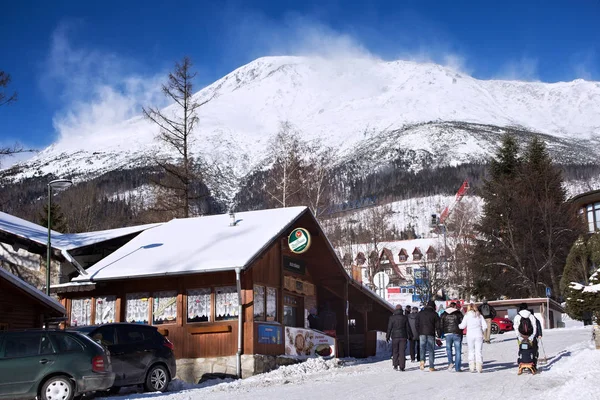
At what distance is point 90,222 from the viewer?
201 ft

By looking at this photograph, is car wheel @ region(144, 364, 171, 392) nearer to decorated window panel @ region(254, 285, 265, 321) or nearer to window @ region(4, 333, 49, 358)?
window @ region(4, 333, 49, 358)

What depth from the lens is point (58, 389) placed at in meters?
14.0

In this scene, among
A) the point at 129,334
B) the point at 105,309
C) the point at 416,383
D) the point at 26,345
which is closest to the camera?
the point at 26,345

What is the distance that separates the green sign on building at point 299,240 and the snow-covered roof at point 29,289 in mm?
7285

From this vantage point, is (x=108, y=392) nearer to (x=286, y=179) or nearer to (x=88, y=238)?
(x=88, y=238)

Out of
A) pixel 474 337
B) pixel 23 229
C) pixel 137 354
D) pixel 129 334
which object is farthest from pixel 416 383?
pixel 23 229

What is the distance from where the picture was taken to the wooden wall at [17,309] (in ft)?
63.9

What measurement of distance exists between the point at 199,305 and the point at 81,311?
4442 millimetres

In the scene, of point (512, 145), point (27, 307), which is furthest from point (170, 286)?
point (512, 145)

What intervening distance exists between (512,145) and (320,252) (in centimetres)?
3921

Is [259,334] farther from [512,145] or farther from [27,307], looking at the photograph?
[512,145]

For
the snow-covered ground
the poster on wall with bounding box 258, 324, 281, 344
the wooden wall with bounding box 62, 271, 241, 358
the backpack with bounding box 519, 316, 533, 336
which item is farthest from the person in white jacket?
the wooden wall with bounding box 62, 271, 241, 358

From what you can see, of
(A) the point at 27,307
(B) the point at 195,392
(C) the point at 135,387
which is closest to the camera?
(B) the point at 195,392

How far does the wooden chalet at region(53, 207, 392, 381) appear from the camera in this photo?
2155 cm
